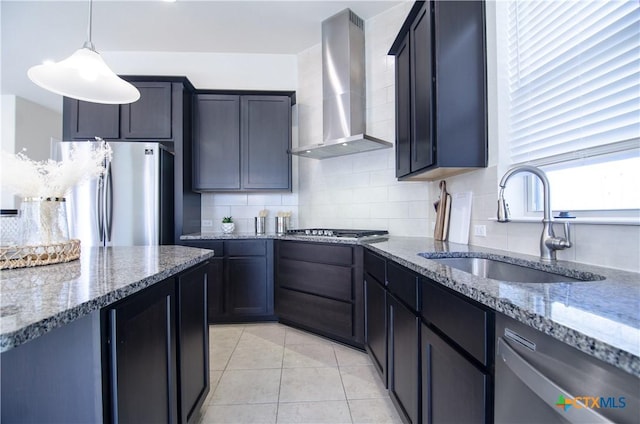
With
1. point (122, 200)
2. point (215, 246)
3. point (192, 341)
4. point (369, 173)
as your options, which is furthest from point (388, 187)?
point (122, 200)

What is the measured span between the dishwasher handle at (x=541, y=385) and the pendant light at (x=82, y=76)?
2157mm

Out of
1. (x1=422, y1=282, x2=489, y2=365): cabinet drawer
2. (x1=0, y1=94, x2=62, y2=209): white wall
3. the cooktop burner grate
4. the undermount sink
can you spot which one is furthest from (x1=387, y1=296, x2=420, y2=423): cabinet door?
(x1=0, y1=94, x2=62, y2=209): white wall

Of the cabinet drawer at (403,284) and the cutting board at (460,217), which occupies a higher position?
the cutting board at (460,217)

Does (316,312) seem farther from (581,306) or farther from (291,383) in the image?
(581,306)

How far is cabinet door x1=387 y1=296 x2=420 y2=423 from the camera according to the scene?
1.29 meters

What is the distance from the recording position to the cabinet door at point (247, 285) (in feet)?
9.88

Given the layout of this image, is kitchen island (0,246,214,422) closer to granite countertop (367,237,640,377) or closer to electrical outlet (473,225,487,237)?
granite countertop (367,237,640,377)

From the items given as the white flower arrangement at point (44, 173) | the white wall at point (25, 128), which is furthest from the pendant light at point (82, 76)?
the white wall at point (25, 128)

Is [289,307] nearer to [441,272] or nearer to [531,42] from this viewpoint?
[441,272]

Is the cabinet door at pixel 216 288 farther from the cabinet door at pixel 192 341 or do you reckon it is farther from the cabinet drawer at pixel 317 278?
the cabinet door at pixel 192 341

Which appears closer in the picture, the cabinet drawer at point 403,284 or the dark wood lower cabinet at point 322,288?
the cabinet drawer at point 403,284

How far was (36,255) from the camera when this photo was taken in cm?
111

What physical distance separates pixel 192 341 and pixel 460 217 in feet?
6.24

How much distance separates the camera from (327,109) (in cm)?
300
